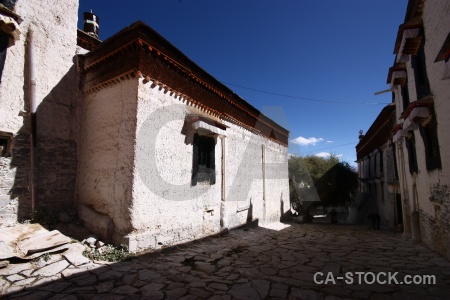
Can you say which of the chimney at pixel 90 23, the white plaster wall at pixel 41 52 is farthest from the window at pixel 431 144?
the chimney at pixel 90 23

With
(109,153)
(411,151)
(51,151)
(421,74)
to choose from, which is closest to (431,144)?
(411,151)

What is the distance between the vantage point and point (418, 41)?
634cm

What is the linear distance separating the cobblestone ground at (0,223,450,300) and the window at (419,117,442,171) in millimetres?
2170

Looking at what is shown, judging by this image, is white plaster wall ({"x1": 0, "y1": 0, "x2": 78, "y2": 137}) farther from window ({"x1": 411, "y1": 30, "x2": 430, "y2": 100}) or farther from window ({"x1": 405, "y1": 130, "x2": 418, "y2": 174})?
window ({"x1": 405, "y1": 130, "x2": 418, "y2": 174})

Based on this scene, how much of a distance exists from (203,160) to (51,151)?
12.8ft

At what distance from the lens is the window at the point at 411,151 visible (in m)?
7.53

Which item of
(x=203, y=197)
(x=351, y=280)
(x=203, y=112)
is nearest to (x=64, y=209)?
(x=203, y=197)

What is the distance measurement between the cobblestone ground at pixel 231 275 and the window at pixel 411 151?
263cm

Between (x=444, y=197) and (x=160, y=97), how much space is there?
6.91m

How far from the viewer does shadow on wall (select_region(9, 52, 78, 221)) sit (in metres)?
5.54

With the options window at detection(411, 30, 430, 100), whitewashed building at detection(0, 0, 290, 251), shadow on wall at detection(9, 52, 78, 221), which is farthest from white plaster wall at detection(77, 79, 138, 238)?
window at detection(411, 30, 430, 100)

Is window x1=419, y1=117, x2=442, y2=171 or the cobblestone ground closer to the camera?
the cobblestone ground

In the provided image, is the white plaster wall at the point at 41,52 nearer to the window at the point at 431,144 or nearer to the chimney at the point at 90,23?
the chimney at the point at 90,23

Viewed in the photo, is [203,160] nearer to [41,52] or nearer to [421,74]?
[41,52]
